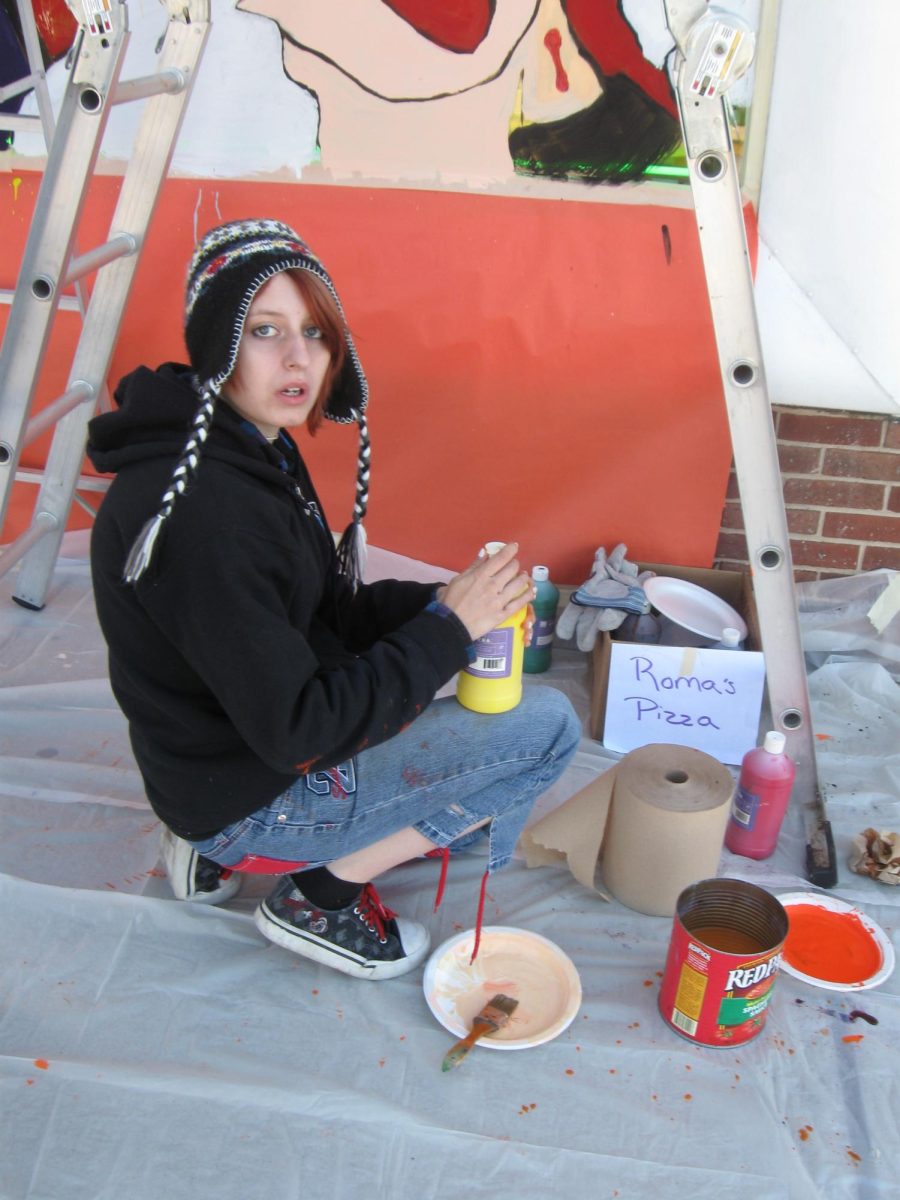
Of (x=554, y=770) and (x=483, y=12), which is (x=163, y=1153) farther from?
(x=483, y=12)

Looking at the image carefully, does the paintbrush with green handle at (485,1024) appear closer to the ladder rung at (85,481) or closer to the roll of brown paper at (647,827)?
the roll of brown paper at (647,827)

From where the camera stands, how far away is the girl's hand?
1.57 meters

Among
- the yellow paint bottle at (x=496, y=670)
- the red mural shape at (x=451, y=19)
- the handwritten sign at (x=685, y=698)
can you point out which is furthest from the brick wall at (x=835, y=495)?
the yellow paint bottle at (x=496, y=670)

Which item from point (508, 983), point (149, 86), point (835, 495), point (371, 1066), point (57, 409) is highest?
point (149, 86)

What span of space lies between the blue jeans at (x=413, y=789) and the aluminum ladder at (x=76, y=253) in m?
1.11

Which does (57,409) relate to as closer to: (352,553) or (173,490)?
(352,553)

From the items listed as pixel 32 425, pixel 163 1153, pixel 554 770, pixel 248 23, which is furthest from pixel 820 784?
pixel 248 23

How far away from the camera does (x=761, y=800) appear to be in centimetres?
201

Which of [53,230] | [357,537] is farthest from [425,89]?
[357,537]

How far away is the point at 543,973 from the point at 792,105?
212 cm

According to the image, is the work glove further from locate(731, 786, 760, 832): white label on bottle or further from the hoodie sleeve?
the hoodie sleeve

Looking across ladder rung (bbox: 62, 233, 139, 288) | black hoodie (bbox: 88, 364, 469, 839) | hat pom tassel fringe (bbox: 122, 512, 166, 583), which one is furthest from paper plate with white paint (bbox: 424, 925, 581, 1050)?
ladder rung (bbox: 62, 233, 139, 288)

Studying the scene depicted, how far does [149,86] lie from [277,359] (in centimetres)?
112

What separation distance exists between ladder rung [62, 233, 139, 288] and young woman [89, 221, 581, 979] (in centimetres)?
87
